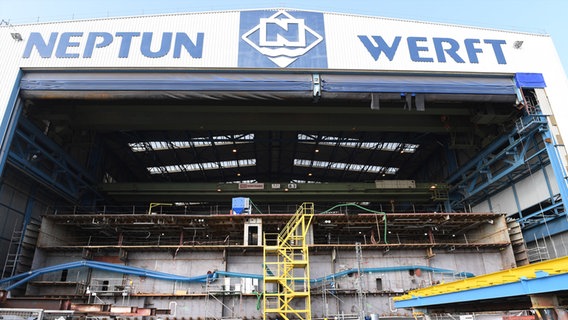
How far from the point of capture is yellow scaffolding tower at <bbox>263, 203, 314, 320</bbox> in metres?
18.5

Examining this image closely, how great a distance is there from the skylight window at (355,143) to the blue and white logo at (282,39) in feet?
39.9

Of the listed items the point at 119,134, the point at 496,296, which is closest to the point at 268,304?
the point at 496,296

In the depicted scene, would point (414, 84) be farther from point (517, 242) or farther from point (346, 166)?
point (346, 166)

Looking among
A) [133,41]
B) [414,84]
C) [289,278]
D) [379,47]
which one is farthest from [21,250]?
[414,84]

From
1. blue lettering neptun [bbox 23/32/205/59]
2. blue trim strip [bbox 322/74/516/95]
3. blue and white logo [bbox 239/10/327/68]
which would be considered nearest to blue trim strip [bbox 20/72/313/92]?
blue and white logo [bbox 239/10/327/68]

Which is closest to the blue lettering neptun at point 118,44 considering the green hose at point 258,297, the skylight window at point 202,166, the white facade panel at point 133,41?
the white facade panel at point 133,41

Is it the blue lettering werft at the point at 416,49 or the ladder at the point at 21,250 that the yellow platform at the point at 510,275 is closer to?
the blue lettering werft at the point at 416,49

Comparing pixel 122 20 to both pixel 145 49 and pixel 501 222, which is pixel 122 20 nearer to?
pixel 145 49

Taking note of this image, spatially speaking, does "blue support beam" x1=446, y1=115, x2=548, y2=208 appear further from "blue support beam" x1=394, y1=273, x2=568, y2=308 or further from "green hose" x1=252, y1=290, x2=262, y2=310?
"green hose" x1=252, y1=290, x2=262, y2=310

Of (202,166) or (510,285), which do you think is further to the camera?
(202,166)

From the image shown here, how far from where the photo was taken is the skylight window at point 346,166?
3900 centimetres

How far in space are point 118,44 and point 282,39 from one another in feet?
32.0

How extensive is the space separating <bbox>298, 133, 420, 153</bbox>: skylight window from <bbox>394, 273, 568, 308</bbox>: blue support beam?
2332cm

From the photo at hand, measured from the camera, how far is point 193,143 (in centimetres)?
3356
